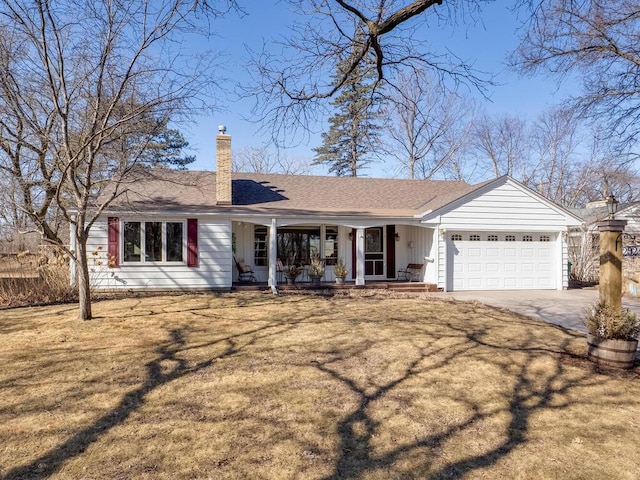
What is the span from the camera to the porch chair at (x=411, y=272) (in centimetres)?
1403

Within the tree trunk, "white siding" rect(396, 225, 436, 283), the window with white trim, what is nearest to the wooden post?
"white siding" rect(396, 225, 436, 283)

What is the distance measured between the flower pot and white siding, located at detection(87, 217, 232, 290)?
9543 millimetres

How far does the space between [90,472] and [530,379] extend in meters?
4.77

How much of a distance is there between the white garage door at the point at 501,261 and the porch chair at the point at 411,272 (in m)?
1.19

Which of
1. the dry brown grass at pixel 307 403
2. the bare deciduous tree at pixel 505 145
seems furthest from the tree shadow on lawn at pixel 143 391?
the bare deciduous tree at pixel 505 145

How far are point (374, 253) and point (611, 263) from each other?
9010 millimetres

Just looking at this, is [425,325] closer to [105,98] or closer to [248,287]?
[248,287]

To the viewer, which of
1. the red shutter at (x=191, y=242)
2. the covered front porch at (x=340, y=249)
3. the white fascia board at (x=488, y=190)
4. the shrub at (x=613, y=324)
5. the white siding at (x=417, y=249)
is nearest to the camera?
the shrub at (x=613, y=324)

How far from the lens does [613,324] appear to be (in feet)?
18.0

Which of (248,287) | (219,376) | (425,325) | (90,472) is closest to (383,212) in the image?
(248,287)

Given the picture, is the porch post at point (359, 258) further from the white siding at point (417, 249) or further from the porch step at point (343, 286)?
the white siding at point (417, 249)

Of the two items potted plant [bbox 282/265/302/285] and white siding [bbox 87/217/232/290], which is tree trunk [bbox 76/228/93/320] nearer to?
white siding [bbox 87/217/232/290]

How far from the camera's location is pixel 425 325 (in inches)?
306

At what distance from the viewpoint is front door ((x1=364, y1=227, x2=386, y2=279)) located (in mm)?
14477
